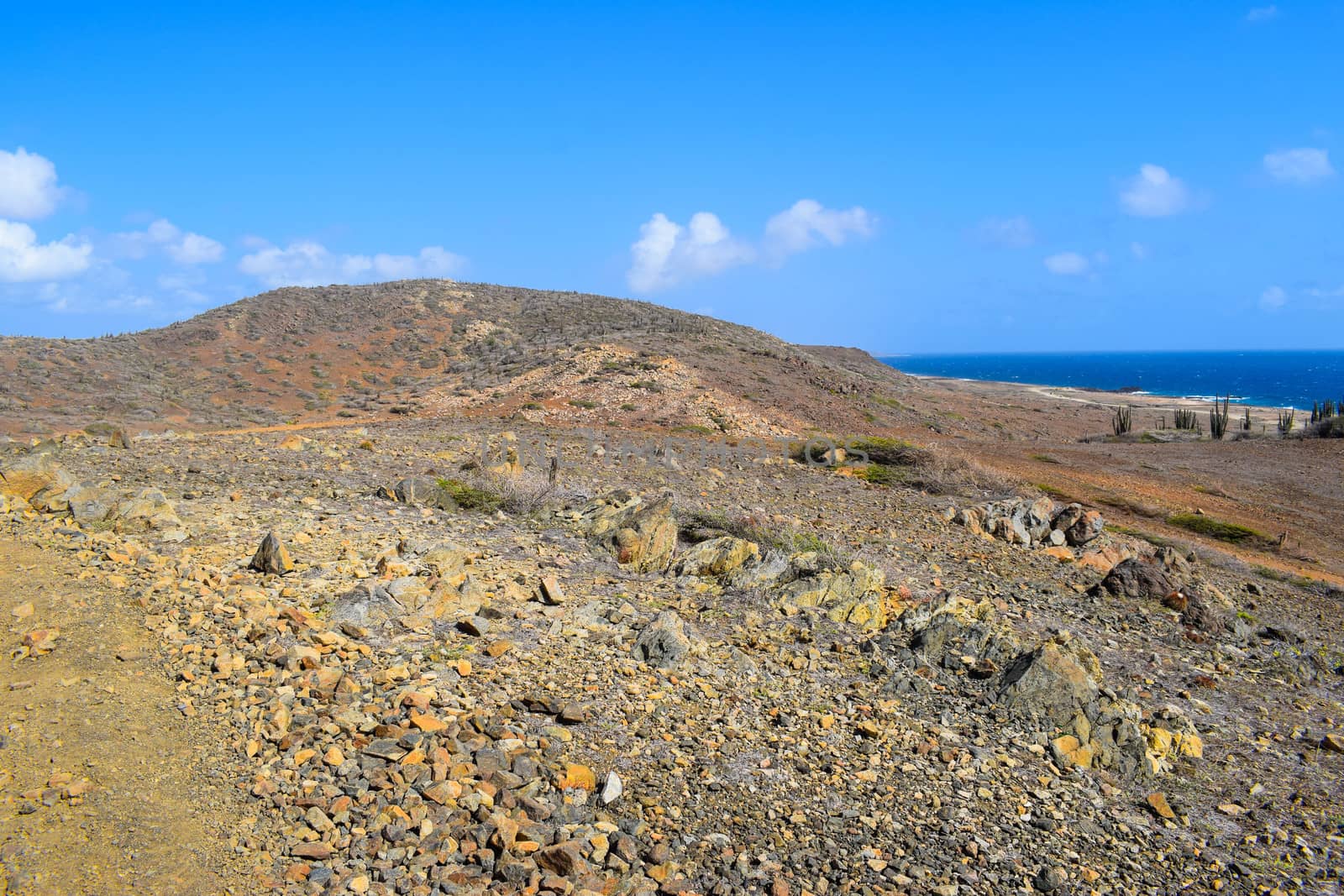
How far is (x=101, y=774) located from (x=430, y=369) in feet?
124

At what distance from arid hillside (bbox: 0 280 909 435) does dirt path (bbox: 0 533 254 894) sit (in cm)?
2011

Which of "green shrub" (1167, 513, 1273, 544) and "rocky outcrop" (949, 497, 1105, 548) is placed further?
"green shrub" (1167, 513, 1273, 544)

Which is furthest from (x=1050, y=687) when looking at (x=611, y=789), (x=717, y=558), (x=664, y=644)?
(x=611, y=789)

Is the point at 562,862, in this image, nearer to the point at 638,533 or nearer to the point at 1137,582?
the point at 638,533

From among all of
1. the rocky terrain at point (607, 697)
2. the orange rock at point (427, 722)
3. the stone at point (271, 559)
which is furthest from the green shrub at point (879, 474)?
the orange rock at point (427, 722)

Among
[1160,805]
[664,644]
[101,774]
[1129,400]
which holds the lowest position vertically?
[1160,805]

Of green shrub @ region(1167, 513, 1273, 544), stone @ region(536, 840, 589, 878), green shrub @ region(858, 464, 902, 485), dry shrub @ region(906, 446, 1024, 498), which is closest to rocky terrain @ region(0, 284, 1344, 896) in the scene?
stone @ region(536, 840, 589, 878)

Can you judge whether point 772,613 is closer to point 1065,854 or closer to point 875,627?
point 875,627

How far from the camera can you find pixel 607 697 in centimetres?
584

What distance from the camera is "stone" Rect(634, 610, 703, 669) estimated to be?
21.2 ft

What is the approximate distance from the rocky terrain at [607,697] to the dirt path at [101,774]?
19 mm

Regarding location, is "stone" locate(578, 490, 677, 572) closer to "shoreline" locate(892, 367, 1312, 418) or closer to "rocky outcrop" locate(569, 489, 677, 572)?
"rocky outcrop" locate(569, 489, 677, 572)

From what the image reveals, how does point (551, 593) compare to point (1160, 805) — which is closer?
point (1160, 805)

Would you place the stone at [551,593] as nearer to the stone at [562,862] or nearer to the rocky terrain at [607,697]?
the rocky terrain at [607,697]
